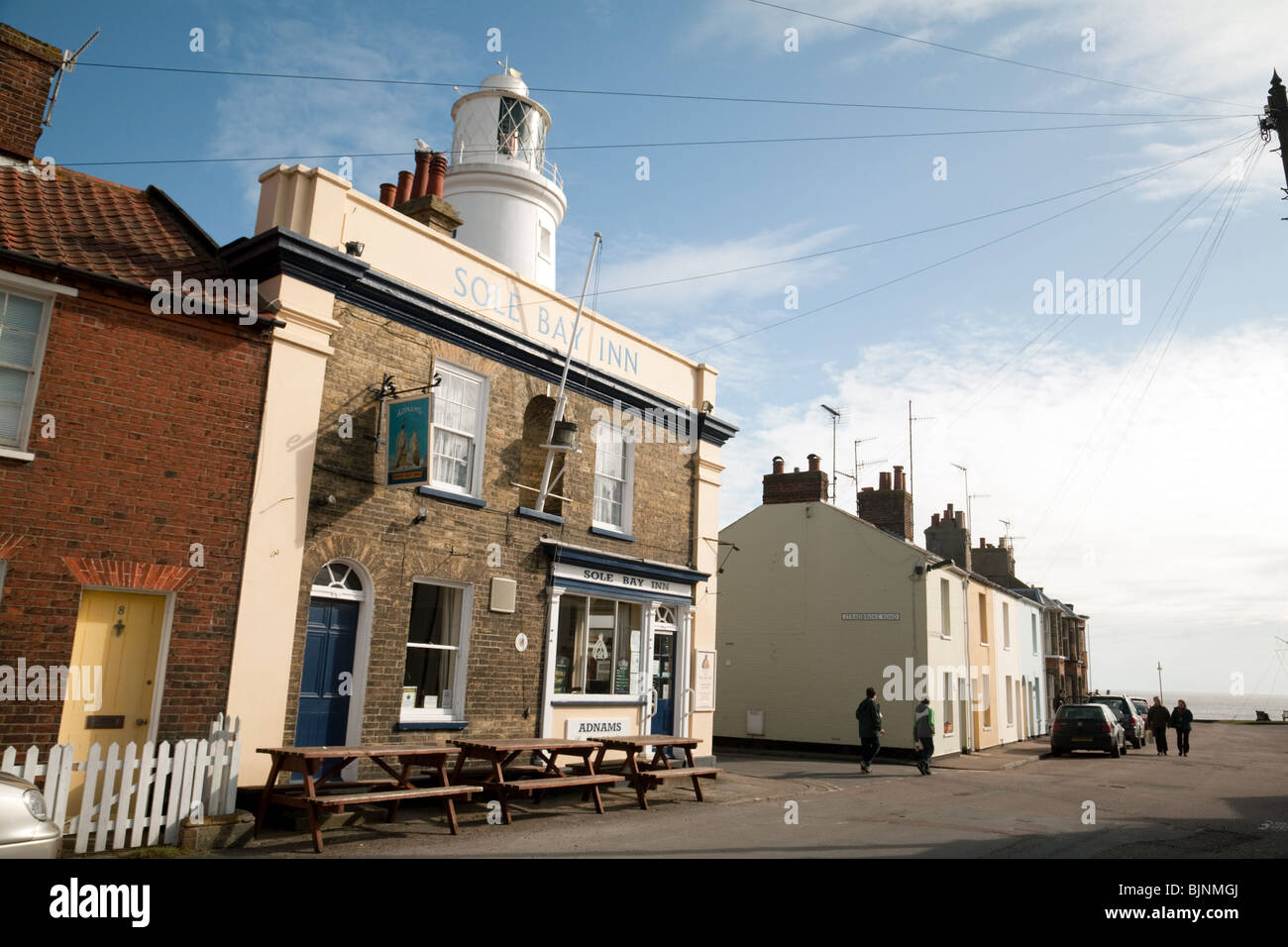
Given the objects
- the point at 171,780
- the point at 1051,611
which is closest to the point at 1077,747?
the point at 1051,611

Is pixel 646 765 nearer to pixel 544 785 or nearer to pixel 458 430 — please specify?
pixel 544 785

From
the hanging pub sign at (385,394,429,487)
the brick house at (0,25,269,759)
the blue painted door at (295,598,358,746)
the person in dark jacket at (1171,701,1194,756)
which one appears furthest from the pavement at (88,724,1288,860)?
the person in dark jacket at (1171,701,1194,756)

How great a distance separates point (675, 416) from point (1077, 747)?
17.4 metres

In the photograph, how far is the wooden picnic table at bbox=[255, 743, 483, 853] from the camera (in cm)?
884

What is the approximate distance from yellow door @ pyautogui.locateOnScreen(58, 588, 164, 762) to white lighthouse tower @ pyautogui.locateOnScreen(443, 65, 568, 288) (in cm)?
1163

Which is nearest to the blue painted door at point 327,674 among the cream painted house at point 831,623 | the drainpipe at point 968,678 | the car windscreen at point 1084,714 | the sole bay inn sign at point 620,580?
the sole bay inn sign at point 620,580

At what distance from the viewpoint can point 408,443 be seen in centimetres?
1154

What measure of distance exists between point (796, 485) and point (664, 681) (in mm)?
11429

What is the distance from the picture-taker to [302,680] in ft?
36.1

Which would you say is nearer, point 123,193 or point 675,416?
point 123,193

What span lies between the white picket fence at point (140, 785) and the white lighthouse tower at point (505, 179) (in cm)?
1251

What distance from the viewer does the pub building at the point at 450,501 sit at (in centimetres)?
1095

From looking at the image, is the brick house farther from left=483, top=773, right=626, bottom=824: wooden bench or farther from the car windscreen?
the car windscreen

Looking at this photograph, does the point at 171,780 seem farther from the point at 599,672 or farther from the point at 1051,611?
the point at 1051,611
